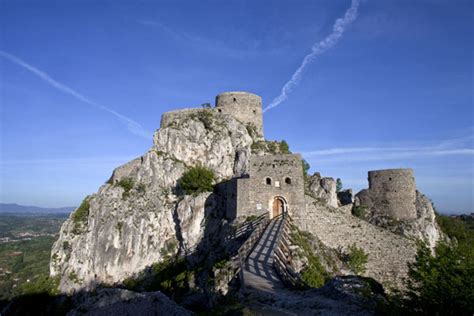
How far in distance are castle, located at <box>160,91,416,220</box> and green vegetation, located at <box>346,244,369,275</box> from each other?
13.1 feet

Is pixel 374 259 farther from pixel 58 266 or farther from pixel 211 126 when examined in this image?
pixel 58 266

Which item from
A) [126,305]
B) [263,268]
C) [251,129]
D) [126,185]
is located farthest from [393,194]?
[126,185]

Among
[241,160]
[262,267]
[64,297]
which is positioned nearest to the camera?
[262,267]

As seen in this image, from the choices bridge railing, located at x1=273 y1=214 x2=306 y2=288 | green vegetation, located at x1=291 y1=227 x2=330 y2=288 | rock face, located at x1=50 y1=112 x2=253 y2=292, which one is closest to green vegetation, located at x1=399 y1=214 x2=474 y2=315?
bridge railing, located at x1=273 y1=214 x2=306 y2=288

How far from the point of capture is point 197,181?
101 feet

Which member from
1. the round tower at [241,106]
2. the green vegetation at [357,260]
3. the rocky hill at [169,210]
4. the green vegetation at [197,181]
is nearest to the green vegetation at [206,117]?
the rocky hill at [169,210]

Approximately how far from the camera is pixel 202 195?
29.6 m

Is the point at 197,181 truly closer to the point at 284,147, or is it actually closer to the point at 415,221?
the point at 284,147

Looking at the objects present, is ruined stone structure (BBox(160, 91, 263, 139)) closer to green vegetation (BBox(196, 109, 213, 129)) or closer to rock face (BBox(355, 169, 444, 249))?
green vegetation (BBox(196, 109, 213, 129))

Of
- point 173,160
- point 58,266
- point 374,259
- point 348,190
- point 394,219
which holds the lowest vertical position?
point 58,266

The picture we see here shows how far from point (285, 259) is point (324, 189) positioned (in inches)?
735

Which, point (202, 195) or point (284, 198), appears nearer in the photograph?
point (284, 198)

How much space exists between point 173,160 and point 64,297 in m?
17.0

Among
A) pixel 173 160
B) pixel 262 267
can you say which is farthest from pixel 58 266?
pixel 262 267
